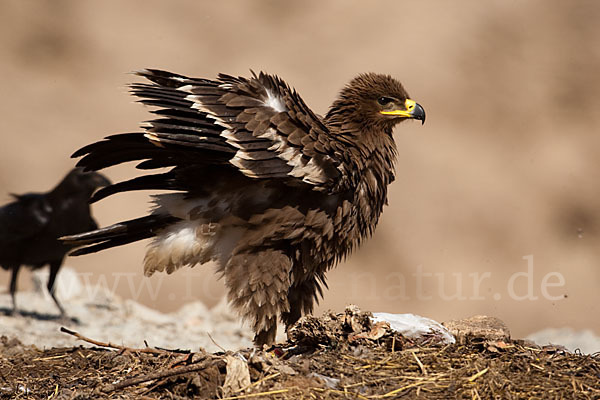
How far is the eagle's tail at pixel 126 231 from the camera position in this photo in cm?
474

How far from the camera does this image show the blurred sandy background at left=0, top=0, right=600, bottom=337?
9672 mm

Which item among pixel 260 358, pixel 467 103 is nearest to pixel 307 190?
pixel 260 358

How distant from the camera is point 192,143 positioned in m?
4.19

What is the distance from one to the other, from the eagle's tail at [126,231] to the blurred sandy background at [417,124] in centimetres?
466

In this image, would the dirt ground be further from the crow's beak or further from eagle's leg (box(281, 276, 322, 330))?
the crow's beak

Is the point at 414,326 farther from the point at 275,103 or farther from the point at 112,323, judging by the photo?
the point at 112,323

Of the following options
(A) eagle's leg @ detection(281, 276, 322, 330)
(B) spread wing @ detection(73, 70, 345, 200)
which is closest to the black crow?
(B) spread wing @ detection(73, 70, 345, 200)

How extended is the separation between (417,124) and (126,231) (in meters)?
6.32

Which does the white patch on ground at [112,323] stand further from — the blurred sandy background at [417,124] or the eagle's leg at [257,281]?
the eagle's leg at [257,281]

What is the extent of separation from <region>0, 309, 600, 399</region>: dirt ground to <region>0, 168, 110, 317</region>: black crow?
3677 mm

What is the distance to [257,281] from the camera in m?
4.49

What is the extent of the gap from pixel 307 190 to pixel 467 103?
6445 mm

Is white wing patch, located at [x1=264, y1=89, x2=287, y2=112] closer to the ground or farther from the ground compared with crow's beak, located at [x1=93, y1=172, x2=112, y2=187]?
closer to the ground

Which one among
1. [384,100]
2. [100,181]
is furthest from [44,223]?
[384,100]
